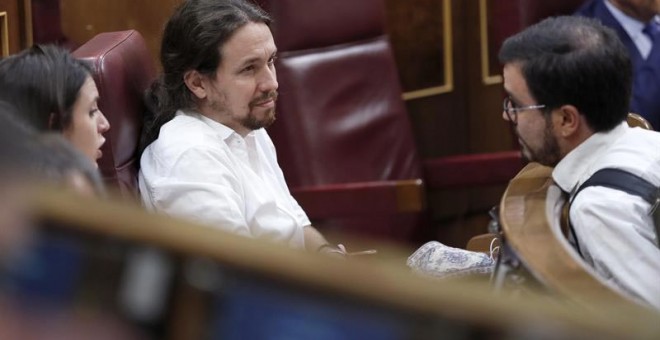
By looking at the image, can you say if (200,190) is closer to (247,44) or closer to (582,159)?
(247,44)

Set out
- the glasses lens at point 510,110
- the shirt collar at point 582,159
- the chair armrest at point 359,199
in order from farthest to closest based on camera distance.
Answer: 1. the chair armrest at point 359,199
2. the glasses lens at point 510,110
3. the shirt collar at point 582,159

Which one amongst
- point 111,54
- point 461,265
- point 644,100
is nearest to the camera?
point 461,265

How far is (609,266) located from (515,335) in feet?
3.10

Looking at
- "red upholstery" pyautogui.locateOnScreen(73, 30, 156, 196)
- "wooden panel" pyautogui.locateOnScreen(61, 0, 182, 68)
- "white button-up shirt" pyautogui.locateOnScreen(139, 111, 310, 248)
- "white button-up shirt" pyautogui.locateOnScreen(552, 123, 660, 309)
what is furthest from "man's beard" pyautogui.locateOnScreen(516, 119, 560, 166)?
"wooden panel" pyautogui.locateOnScreen(61, 0, 182, 68)

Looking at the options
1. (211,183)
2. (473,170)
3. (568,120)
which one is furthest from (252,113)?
(473,170)

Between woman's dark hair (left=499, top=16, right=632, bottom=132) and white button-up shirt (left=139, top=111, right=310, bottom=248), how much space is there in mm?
437

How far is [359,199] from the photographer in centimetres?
229

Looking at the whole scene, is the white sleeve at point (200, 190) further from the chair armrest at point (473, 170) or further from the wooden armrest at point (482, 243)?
the chair armrest at point (473, 170)

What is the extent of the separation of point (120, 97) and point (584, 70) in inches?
27.8

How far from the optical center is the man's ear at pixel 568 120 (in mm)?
1619

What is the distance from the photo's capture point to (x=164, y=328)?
17.8 inches

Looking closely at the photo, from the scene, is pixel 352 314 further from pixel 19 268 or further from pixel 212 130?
pixel 212 130

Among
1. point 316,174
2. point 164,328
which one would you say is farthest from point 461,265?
point 164,328

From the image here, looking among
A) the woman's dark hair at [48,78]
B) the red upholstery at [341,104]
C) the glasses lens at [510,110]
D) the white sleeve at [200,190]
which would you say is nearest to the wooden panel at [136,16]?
the red upholstery at [341,104]
